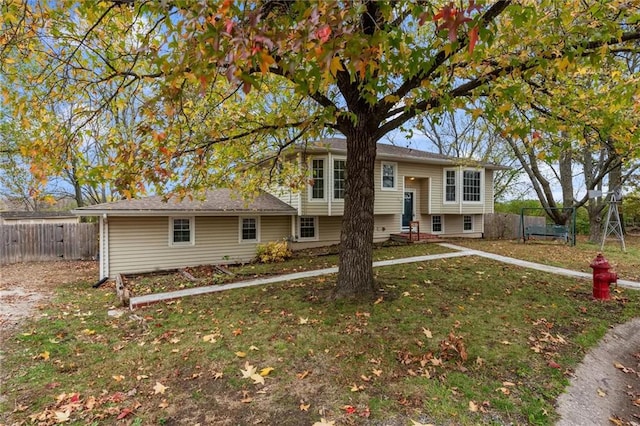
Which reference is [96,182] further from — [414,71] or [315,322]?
[414,71]

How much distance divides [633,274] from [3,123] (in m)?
24.8

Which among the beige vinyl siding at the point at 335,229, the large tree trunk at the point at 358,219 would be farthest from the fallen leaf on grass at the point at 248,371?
the beige vinyl siding at the point at 335,229

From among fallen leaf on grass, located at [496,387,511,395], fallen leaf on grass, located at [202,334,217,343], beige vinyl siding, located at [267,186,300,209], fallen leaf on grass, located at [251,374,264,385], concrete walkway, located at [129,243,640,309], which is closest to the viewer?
fallen leaf on grass, located at [496,387,511,395]

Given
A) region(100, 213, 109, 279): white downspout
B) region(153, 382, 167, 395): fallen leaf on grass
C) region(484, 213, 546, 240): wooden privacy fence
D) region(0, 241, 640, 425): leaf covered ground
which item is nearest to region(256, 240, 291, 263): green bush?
region(100, 213, 109, 279): white downspout

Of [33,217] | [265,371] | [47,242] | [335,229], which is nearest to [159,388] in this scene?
[265,371]

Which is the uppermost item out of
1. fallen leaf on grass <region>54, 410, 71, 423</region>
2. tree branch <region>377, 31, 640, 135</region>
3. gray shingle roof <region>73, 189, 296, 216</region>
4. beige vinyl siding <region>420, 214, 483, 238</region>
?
tree branch <region>377, 31, 640, 135</region>

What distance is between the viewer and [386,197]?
15117mm

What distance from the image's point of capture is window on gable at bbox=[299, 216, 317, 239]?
14.5m

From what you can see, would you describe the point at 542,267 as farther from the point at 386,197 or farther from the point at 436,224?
the point at 436,224

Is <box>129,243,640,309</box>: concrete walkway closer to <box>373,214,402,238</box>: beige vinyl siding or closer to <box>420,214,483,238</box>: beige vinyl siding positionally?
<box>373,214,402,238</box>: beige vinyl siding

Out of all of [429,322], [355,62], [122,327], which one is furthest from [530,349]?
[122,327]

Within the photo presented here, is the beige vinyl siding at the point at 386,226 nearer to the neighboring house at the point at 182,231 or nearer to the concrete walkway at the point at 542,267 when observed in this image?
the concrete walkway at the point at 542,267

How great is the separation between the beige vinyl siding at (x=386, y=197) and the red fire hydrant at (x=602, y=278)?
879cm

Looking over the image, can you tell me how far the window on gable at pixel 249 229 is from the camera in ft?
43.6
